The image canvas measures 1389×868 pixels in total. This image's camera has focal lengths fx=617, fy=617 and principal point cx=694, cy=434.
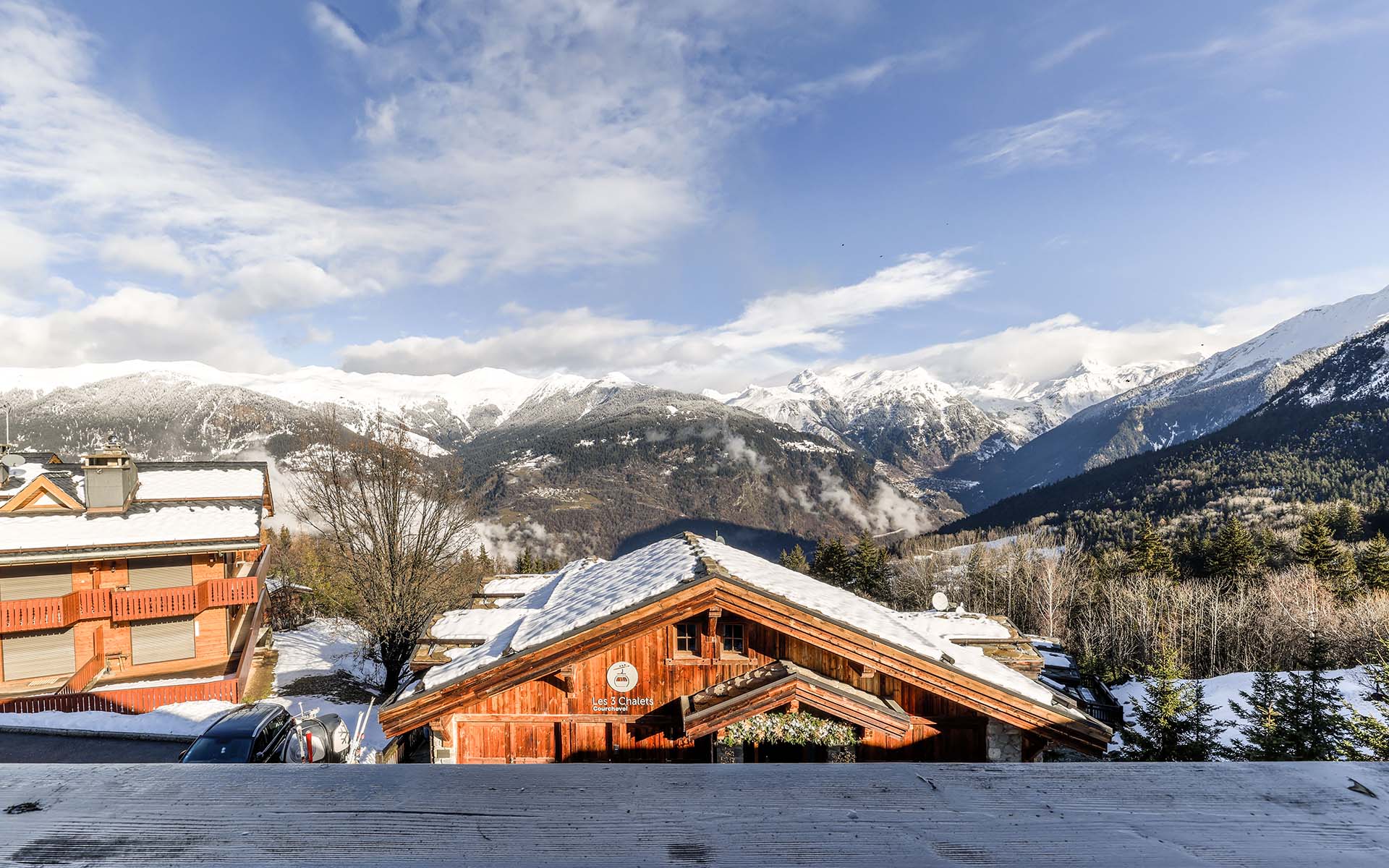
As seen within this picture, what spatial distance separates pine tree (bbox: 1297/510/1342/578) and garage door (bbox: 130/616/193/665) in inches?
2863

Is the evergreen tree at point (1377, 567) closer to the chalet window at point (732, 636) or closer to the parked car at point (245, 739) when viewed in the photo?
the chalet window at point (732, 636)

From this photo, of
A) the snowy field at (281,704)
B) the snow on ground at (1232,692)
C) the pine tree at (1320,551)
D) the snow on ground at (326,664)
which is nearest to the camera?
the snowy field at (281,704)

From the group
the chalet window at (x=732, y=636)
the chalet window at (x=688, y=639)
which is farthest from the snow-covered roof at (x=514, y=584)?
the chalet window at (x=732, y=636)

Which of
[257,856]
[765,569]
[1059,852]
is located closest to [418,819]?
[257,856]

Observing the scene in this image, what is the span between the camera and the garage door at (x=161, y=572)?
2416 centimetres

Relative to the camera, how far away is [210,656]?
1001 inches

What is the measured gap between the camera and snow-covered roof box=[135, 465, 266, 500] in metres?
27.2

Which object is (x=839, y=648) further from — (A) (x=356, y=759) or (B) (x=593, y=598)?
(A) (x=356, y=759)

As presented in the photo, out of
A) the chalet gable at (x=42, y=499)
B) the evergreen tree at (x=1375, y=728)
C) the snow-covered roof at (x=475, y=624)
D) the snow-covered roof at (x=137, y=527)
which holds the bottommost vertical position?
the evergreen tree at (x=1375, y=728)

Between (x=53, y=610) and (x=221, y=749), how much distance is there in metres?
17.1

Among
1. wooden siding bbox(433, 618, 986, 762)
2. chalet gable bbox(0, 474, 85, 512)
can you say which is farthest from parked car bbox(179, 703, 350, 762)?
chalet gable bbox(0, 474, 85, 512)

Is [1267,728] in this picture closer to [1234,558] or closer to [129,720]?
[129,720]

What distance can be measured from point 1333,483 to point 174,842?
166 metres

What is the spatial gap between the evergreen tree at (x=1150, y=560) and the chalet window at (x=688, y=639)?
2370 inches
